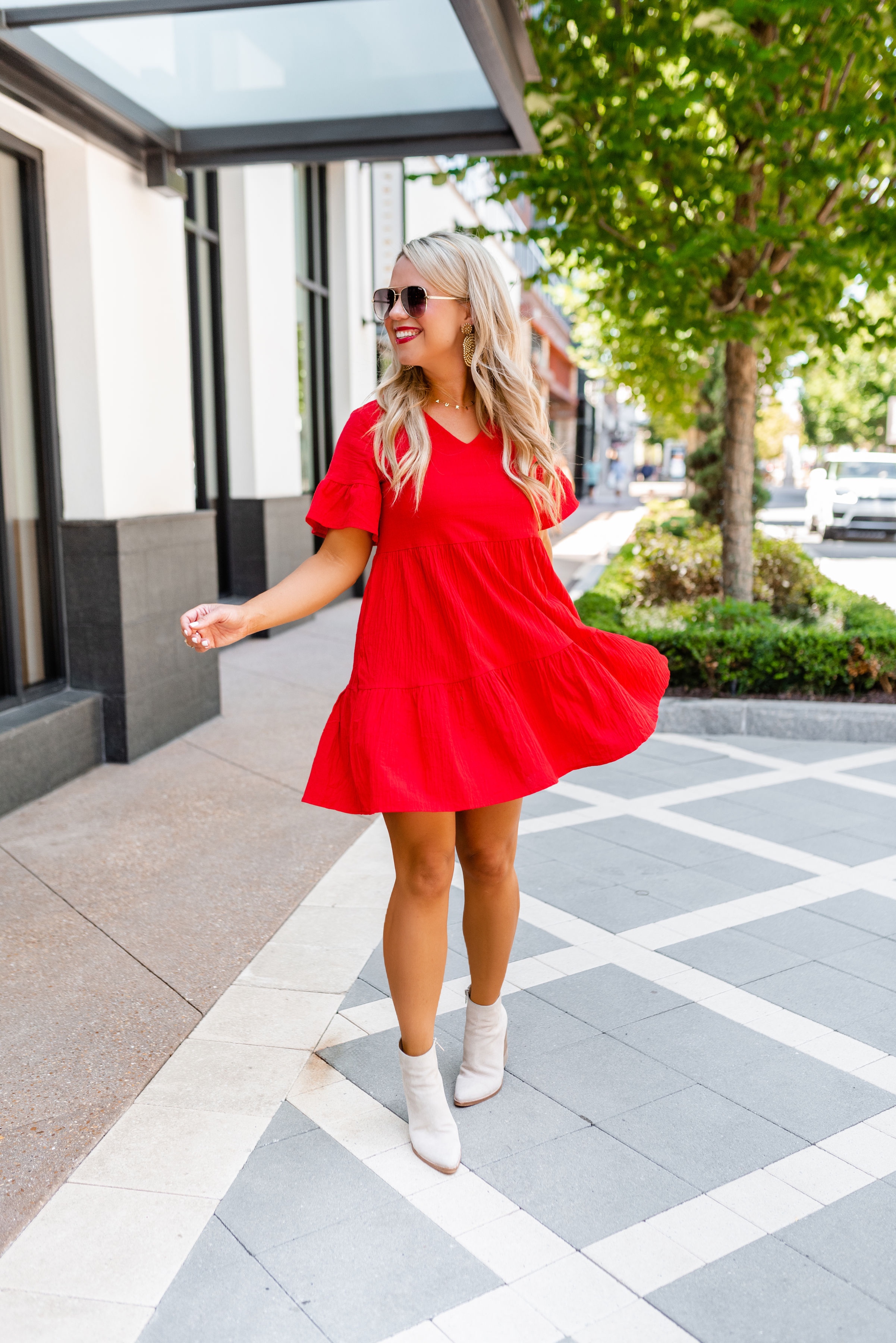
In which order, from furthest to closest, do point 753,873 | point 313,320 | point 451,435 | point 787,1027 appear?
1. point 313,320
2. point 753,873
3. point 787,1027
4. point 451,435

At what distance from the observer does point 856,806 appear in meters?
5.38

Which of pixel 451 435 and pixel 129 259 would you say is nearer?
pixel 451 435

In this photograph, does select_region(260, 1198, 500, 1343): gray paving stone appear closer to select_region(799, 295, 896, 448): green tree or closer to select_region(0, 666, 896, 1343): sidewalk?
select_region(0, 666, 896, 1343): sidewalk

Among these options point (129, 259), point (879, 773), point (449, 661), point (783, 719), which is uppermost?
point (129, 259)

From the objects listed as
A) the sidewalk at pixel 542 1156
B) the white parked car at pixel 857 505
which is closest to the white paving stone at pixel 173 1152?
the sidewalk at pixel 542 1156

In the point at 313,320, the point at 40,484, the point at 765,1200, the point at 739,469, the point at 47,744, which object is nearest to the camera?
the point at 765,1200

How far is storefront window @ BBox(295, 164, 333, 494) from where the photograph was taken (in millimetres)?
12312

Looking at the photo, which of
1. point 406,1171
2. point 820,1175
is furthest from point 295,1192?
point 820,1175

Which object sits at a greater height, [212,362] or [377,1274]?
[212,362]

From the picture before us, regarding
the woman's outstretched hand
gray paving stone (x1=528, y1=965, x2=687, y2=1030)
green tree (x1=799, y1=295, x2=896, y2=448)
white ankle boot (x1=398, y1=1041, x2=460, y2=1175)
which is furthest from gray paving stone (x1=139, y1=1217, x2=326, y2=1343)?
green tree (x1=799, y1=295, x2=896, y2=448)

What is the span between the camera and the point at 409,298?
2484 mm

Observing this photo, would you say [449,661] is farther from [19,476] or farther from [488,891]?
[19,476]

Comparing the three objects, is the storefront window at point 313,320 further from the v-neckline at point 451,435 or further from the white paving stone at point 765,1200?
the white paving stone at point 765,1200

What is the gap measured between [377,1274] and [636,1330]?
1.63 feet
